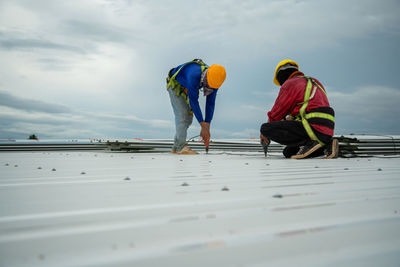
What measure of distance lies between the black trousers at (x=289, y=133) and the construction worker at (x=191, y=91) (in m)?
1.09

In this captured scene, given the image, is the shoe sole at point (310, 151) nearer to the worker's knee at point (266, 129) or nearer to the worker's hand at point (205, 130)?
the worker's knee at point (266, 129)

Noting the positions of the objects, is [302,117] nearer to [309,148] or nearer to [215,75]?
[309,148]

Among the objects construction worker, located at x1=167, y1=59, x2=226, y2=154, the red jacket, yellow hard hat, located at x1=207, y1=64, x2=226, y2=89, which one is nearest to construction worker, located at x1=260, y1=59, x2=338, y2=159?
the red jacket

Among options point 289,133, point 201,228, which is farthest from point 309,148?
point 201,228

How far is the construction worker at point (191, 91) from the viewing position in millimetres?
4375

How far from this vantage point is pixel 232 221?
0.67 meters

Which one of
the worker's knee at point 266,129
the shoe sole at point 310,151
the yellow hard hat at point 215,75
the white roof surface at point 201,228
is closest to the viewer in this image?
the white roof surface at point 201,228

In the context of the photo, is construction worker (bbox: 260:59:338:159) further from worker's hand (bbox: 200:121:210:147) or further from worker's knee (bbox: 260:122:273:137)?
worker's hand (bbox: 200:121:210:147)

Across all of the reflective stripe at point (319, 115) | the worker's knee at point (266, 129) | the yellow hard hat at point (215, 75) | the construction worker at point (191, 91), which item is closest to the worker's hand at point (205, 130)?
the construction worker at point (191, 91)

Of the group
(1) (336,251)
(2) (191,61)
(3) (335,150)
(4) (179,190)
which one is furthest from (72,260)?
(2) (191,61)

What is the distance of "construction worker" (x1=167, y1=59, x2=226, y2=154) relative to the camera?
172 inches

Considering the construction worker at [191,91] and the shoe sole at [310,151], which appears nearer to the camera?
the shoe sole at [310,151]

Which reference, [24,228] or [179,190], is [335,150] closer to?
[179,190]

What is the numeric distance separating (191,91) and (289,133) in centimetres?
165
